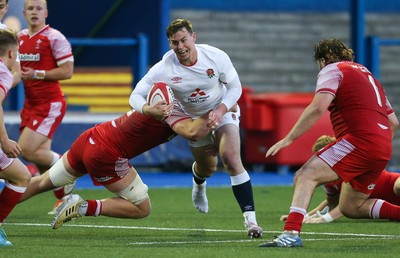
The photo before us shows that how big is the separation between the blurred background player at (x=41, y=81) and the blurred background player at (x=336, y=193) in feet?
9.91

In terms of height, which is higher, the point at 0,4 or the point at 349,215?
the point at 0,4

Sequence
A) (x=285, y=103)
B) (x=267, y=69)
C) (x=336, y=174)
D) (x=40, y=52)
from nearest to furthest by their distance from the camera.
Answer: (x=336, y=174) → (x=40, y=52) → (x=285, y=103) → (x=267, y=69)

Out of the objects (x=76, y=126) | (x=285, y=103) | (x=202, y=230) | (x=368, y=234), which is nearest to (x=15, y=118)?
(x=76, y=126)

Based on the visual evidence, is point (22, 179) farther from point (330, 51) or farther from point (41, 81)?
point (41, 81)

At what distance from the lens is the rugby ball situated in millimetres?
9609

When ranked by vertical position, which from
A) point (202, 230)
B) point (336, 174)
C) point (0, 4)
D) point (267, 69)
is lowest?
point (267, 69)

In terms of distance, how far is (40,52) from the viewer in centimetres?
1258

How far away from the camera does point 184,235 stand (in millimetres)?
9953

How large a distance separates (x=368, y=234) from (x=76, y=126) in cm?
866

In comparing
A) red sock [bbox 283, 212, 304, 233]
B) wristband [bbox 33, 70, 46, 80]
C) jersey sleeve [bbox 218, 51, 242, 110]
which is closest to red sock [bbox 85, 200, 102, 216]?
jersey sleeve [bbox 218, 51, 242, 110]

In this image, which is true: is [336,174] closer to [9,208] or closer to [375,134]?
[375,134]

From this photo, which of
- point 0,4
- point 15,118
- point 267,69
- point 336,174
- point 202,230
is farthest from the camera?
point 267,69

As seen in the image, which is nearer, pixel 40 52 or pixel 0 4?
pixel 0 4

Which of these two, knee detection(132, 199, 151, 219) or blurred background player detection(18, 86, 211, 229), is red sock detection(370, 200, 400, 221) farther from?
knee detection(132, 199, 151, 219)
